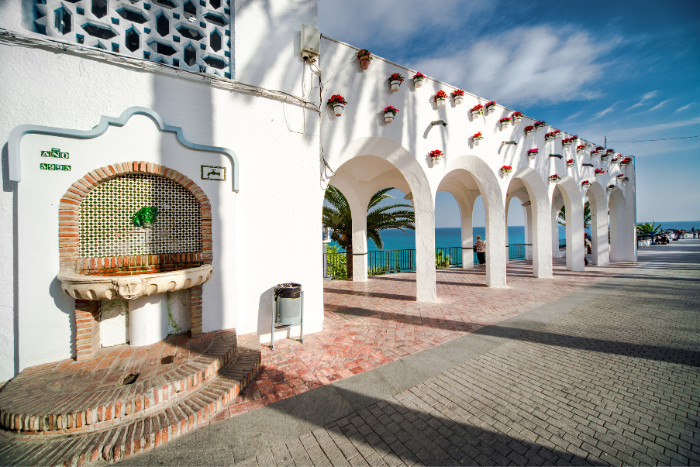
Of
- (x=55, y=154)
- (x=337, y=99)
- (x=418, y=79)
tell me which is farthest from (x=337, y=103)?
(x=55, y=154)

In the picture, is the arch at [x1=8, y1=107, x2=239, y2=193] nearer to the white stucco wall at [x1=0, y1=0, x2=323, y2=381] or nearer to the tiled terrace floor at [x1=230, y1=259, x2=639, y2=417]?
the white stucco wall at [x1=0, y1=0, x2=323, y2=381]

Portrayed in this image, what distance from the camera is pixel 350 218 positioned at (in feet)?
38.3

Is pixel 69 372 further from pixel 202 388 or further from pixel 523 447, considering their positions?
pixel 523 447

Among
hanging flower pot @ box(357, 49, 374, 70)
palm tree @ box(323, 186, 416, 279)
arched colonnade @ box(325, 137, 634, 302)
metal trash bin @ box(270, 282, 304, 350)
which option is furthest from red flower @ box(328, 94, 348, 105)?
palm tree @ box(323, 186, 416, 279)

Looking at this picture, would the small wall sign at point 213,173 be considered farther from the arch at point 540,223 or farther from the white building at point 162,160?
the arch at point 540,223

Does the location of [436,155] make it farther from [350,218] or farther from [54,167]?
[54,167]

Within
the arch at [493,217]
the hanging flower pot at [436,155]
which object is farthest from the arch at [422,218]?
the arch at [493,217]

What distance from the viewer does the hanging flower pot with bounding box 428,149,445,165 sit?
6945 mm

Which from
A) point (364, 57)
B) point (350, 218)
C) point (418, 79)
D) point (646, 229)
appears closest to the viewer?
point (364, 57)

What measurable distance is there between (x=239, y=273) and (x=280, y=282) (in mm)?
721

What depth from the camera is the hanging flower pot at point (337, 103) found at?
17.4 ft

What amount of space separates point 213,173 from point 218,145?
1.59 ft

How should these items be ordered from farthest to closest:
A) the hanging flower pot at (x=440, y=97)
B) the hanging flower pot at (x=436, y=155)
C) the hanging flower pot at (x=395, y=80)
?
the hanging flower pot at (x=440, y=97) → the hanging flower pot at (x=436, y=155) → the hanging flower pot at (x=395, y=80)

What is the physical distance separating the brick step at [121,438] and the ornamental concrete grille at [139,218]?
208 cm
